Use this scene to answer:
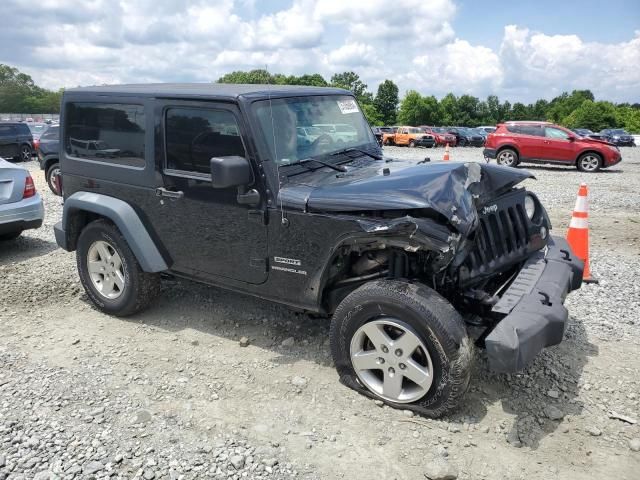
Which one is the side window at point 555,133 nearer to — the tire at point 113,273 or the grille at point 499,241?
the grille at point 499,241

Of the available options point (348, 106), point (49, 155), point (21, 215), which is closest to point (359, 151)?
point (348, 106)

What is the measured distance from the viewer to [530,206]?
4340mm

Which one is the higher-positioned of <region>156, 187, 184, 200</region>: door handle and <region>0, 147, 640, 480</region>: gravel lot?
<region>156, 187, 184, 200</region>: door handle

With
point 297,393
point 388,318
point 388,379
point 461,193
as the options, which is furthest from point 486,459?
point 461,193

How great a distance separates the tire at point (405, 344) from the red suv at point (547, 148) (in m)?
16.3

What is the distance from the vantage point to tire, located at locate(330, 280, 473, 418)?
3.06 m

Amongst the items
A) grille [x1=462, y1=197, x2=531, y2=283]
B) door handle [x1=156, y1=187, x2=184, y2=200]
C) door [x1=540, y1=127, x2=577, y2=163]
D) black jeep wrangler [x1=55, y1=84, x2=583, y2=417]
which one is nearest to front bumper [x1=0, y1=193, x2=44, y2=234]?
black jeep wrangler [x1=55, y1=84, x2=583, y2=417]

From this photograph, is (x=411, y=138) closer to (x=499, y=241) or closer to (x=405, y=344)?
(x=499, y=241)

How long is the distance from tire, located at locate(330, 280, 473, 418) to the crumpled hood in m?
0.50

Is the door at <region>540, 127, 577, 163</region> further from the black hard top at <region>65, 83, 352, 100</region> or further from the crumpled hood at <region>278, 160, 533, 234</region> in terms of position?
the crumpled hood at <region>278, 160, 533, 234</region>

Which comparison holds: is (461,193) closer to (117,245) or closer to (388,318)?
(388,318)

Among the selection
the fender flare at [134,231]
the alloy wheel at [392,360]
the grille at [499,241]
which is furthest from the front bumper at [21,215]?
the grille at [499,241]

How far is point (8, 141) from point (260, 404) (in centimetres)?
2007

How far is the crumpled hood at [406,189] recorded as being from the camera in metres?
3.19
